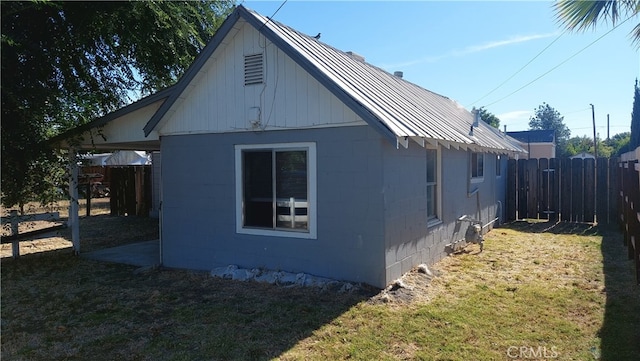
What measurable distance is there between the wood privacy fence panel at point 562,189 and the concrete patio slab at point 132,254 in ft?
36.2

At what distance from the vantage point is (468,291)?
21.2 ft

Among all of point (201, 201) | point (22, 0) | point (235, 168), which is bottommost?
point (201, 201)

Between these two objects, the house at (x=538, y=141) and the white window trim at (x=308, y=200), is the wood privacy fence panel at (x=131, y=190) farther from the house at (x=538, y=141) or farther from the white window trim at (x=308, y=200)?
the house at (x=538, y=141)

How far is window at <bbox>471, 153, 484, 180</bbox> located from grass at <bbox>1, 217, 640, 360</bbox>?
305 centimetres

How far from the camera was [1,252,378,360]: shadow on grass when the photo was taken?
4.68m

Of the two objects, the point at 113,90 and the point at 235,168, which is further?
the point at 113,90

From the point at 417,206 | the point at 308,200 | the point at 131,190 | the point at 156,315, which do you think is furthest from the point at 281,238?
the point at 131,190

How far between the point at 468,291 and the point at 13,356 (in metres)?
5.73

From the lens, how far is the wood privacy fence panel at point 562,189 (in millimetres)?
13078

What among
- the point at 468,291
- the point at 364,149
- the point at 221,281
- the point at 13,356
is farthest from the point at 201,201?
the point at 468,291

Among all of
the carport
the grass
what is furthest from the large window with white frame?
the carport

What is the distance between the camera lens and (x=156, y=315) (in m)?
5.72

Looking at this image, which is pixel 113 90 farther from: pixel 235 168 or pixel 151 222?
pixel 235 168

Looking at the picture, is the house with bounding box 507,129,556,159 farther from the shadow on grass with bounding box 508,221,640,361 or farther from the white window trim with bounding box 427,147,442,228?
the white window trim with bounding box 427,147,442,228
